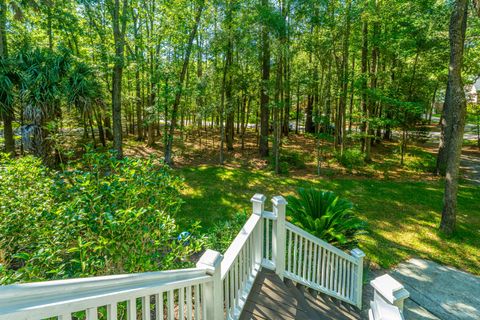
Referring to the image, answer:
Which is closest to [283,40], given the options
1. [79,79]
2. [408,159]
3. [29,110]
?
[79,79]

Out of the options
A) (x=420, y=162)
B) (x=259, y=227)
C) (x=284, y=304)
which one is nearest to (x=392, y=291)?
(x=284, y=304)

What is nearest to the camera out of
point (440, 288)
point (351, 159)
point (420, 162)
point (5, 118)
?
point (440, 288)

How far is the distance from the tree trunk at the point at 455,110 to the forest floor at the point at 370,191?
0.60m

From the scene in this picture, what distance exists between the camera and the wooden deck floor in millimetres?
2874

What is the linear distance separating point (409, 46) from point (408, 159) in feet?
16.9

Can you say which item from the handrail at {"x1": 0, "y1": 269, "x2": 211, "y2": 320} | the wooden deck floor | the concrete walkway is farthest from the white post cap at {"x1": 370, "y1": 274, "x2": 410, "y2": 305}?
the concrete walkway

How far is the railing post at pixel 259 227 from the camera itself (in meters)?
3.36

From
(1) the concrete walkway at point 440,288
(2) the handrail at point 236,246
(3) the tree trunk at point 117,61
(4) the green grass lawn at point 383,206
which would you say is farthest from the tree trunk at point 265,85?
(2) the handrail at point 236,246

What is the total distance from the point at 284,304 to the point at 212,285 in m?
1.57

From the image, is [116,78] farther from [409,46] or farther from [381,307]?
[409,46]

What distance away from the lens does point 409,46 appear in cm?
1051

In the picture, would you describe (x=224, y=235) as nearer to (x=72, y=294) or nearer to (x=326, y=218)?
(x=326, y=218)

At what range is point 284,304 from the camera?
3.06 meters

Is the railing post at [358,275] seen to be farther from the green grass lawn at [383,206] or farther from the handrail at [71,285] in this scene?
the handrail at [71,285]
